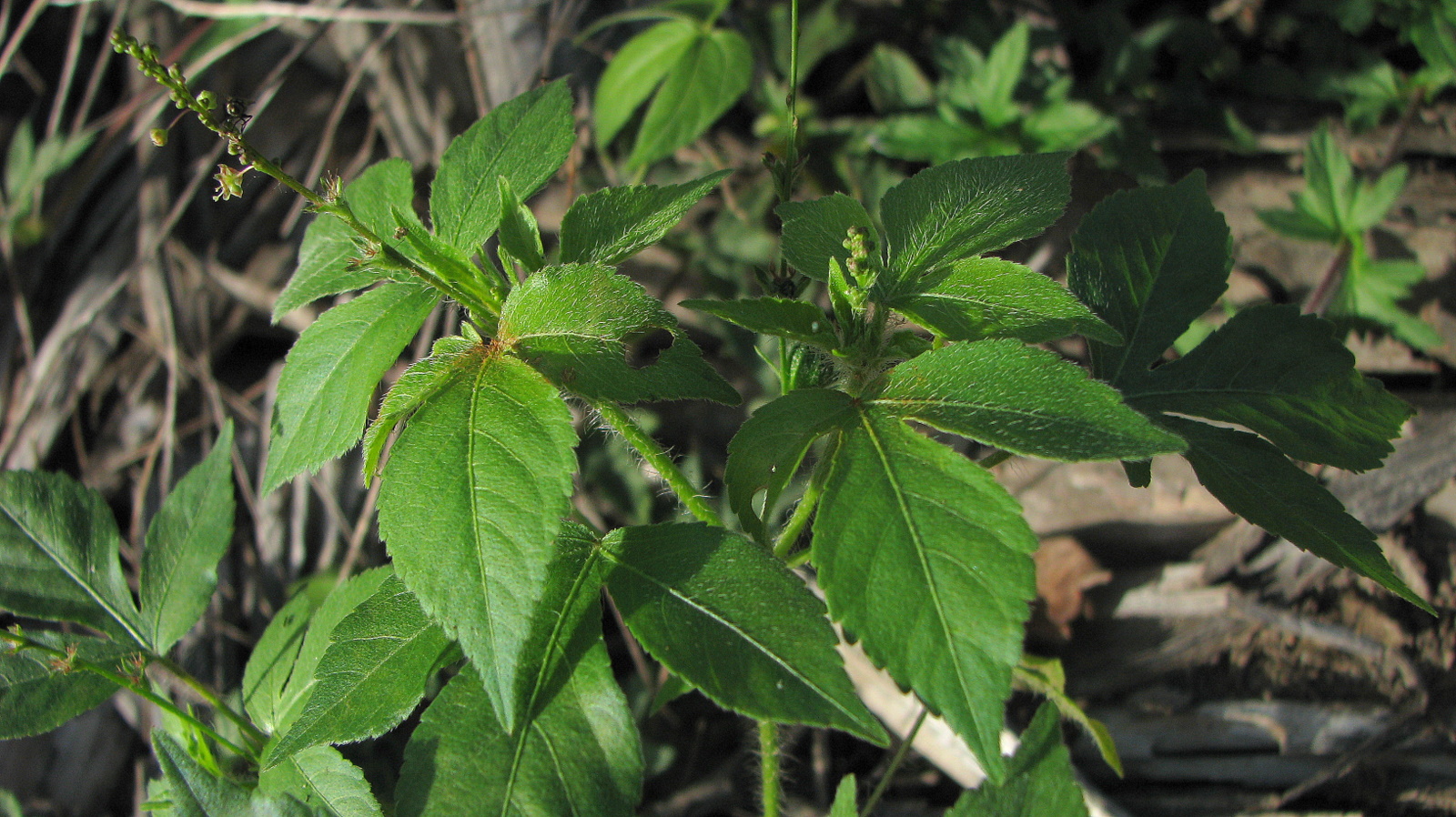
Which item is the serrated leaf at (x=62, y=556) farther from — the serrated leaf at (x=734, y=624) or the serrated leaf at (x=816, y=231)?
the serrated leaf at (x=816, y=231)

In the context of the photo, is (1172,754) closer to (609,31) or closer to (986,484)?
(986,484)

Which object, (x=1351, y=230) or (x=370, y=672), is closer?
(x=370, y=672)

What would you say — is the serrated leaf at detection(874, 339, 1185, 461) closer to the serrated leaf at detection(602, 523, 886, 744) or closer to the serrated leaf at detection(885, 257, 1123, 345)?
the serrated leaf at detection(885, 257, 1123, 345)

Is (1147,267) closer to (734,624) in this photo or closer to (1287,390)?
(1287,390)

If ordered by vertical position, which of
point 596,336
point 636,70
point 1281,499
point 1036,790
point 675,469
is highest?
point 636,70

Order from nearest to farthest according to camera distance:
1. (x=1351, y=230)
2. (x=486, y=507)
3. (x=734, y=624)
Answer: (x=486, y=507)
(x=734, y=624)
(x=1351, y=230)

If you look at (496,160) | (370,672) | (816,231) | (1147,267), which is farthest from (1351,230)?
(370,672)

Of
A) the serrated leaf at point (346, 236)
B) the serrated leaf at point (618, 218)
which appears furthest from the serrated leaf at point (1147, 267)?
the serrated leaf at point (346, 236)
